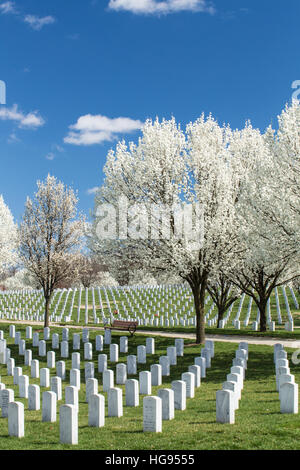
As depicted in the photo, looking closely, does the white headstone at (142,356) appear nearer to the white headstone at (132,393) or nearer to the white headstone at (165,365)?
the white headstone at (165,365)

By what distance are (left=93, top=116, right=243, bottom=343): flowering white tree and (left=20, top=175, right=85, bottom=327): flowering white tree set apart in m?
7.92

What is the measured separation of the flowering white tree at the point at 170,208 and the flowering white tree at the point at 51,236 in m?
7.92

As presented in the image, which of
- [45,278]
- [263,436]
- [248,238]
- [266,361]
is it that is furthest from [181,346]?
[45,278]

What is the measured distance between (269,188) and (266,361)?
6.14 m

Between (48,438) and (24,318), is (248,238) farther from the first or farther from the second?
(24,318)

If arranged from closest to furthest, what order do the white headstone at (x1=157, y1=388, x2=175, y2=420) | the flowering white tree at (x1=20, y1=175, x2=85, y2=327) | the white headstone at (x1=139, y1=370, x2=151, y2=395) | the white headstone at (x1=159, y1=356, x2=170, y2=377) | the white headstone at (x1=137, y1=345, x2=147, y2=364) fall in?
the white headstone at (x1=157, y1=388, x2=175, y2=420)
the white headstone at (x1=139, y1=370, x2=151, y2=395)
the white headstone at (x1=159, y1=356, x2=170, y2=377)
the white headstone at (x1=137, y1=345, x2=147, y2=364)
the flowering white tree at (x1=20, y1=175, x2=85, y2=327)

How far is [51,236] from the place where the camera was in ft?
94.8

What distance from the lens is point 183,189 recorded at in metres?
20.6

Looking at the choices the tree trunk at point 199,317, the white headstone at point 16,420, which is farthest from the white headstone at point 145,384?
the tree trunk at point 199,317

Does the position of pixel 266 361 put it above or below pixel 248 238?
below

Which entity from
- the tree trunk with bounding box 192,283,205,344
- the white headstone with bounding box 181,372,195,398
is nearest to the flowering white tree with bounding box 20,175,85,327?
the tree trunk with bounding box 192,283,205,344

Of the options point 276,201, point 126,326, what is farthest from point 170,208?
point 126,326

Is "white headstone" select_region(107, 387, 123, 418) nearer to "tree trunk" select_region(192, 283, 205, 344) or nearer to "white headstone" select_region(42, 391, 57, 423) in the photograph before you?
"white headstone" select_region(42, 391, 57, 423)

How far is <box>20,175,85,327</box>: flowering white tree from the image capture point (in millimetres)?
28203
